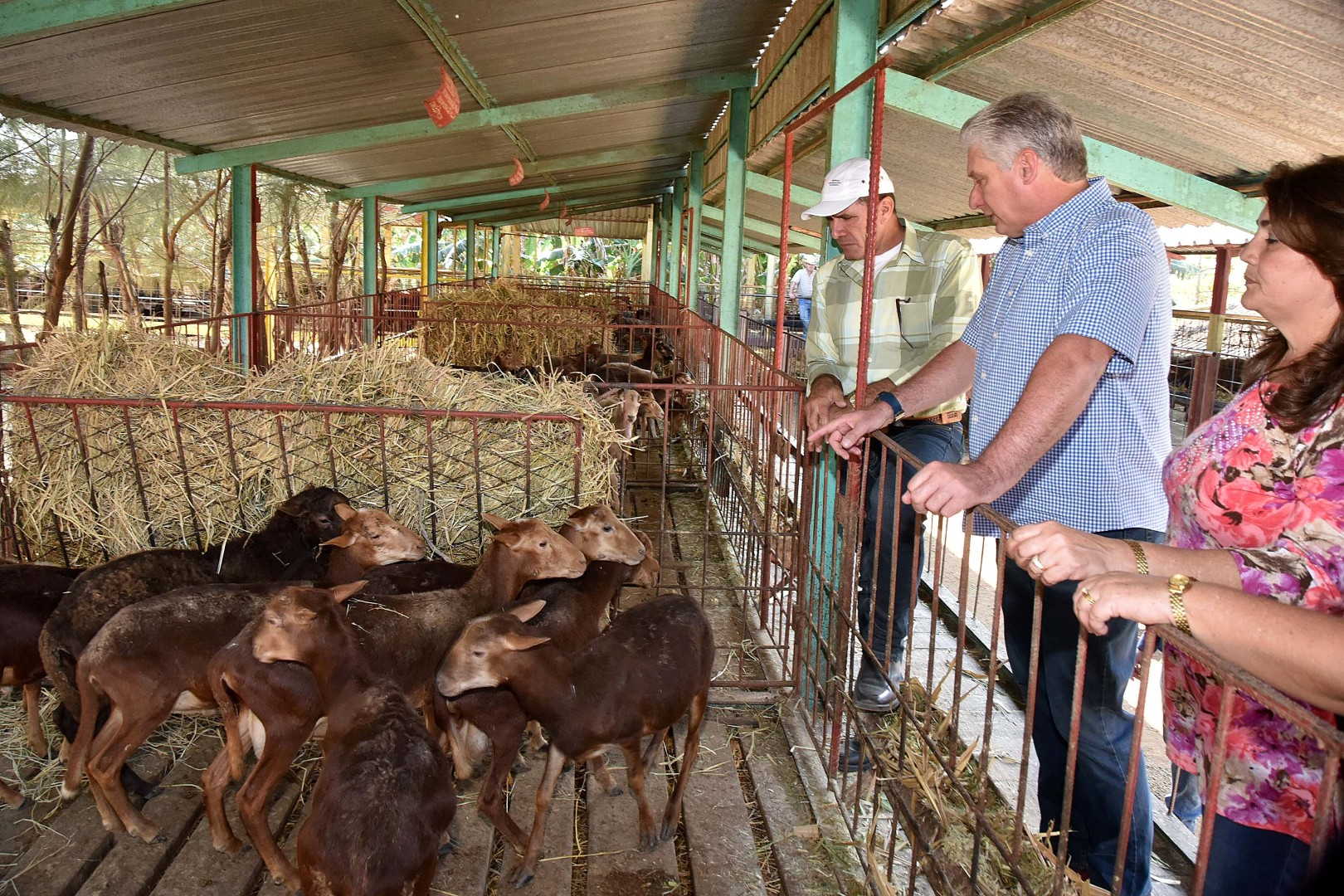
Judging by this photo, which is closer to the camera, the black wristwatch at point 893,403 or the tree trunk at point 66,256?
the black wristwatch at point 893,403

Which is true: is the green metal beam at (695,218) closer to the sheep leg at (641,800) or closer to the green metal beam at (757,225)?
the green metal beam at (757,225)

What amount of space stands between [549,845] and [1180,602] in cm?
264

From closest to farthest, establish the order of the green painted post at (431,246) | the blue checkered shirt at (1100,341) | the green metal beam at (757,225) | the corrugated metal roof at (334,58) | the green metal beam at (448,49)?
1. the blue checkered shirt at (1100,341)
2. the corrugated metal roof at (334,58)
3. the green metal beam at (448,49)
4. the green metal beam at (757,225)
5. the green painted post at (431,246)

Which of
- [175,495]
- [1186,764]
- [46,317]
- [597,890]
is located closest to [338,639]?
[597,890]

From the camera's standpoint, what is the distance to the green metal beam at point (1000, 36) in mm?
4797

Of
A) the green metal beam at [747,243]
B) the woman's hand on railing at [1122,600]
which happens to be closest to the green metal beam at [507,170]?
the green metal beam at [747,243]

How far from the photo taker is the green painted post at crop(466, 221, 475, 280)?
25656 millimetres

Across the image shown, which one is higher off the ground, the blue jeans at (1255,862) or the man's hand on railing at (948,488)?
the man's hand on railing at (948,488)

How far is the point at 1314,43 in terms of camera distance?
4.07m

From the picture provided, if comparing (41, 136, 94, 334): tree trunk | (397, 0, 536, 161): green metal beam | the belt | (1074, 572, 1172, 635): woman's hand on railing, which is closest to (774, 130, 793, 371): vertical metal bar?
the belt

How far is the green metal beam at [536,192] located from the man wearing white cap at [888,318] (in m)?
15.7

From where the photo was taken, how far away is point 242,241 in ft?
34.3

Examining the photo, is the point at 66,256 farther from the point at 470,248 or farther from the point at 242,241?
the point at 470,248

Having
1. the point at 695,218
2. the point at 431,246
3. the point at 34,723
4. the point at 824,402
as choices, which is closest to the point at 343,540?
the point at 34,723
